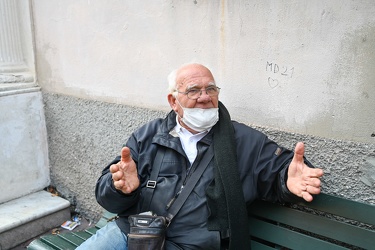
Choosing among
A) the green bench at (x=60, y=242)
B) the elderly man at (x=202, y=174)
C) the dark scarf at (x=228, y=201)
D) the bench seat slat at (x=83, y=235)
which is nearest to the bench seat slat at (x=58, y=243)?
the green bench at (x=60, y=242)

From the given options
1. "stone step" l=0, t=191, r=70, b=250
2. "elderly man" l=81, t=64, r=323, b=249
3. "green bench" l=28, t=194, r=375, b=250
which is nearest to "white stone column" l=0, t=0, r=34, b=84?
"stone step" l=0, t=191, r=70, b=250

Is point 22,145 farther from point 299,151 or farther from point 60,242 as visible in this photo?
point 299,151

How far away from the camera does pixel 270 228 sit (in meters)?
2.51

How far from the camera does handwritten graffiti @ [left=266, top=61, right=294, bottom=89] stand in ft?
8.55

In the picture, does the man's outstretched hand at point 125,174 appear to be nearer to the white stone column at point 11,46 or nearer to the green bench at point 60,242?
the green bench at point 60,242

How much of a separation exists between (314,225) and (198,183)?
0.71 metres

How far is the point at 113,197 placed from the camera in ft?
8.04

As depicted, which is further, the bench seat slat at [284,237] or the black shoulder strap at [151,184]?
the black shoulder strap at [151,184]

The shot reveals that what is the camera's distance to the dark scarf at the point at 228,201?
2.34m

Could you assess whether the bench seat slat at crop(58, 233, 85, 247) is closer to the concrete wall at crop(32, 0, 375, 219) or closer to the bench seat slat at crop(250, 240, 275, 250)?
the concrete wall at crop(32, 0, 375, 219)

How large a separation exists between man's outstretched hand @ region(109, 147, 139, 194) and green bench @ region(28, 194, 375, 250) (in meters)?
0.77

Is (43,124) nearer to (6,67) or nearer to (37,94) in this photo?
(37,94)

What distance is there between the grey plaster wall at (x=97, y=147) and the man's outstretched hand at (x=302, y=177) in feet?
1.19

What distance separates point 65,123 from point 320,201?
277cm
